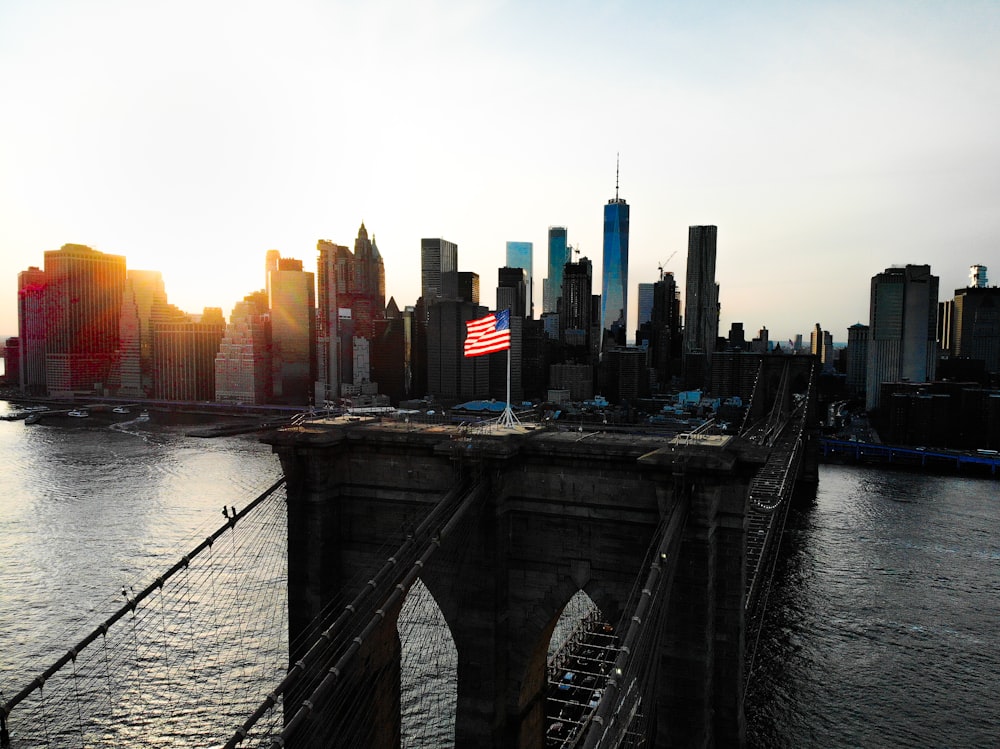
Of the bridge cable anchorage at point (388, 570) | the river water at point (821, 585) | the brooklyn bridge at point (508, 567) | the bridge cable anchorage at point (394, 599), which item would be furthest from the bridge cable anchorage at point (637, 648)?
the river water at point (821, 585)

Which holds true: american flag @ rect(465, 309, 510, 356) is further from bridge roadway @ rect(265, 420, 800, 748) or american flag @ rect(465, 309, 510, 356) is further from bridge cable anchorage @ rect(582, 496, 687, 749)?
bridge cable anchorage @ rect(582, 496, 687, 749)

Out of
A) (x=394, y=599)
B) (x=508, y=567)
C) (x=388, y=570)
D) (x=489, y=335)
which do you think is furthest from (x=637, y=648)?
(x=489, y=335)

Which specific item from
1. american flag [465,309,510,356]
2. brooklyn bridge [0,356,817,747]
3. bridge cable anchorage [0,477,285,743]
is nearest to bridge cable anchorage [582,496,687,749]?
brooklyn bridge [0,356,817,747]

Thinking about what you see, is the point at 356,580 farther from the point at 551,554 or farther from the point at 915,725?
the point at 915,725

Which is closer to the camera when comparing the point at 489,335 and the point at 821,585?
the point at 489,335

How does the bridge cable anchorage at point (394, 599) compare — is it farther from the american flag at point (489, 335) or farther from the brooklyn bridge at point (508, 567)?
the american flag at point (489, 335)

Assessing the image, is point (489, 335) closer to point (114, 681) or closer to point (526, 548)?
point (526, 548)
